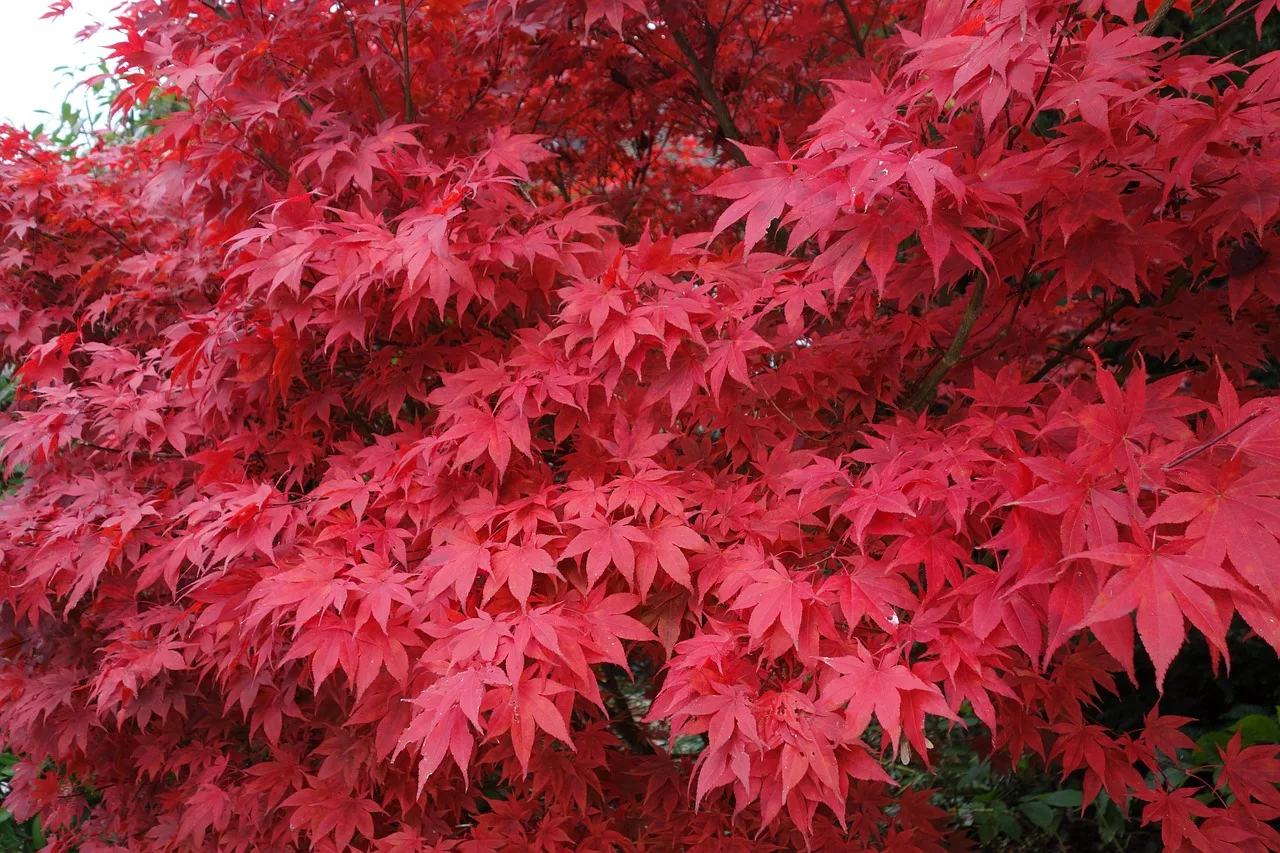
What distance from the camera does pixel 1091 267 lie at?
72.5 inches

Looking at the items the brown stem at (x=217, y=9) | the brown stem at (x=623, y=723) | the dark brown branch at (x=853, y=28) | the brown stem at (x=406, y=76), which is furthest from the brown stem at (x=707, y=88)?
the brown stem at (x=623, y=723)

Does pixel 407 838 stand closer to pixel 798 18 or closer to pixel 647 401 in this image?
pixel 647 401

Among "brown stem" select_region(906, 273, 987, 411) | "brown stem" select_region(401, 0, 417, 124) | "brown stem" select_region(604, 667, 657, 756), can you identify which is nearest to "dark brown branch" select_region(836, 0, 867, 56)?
"brown stem" select_region(906, 273, 987, 411)

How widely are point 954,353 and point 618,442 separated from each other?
0.88 m

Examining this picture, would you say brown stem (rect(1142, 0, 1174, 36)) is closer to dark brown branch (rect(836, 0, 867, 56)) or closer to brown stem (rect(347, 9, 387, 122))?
dark brown branch (rect(836, 0, 867, 56))

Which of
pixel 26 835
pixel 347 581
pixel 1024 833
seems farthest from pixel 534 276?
pixel 26 835

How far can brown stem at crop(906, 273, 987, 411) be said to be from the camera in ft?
6.68

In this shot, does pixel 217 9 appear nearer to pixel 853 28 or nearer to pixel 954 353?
pixel 853 28

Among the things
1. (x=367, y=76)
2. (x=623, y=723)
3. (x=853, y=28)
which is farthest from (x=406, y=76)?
(x=623, y=723)

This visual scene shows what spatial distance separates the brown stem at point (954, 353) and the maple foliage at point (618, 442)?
16mm

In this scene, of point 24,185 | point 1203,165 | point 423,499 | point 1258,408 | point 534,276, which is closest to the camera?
point 1258,408

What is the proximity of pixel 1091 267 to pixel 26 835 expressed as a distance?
506 cm

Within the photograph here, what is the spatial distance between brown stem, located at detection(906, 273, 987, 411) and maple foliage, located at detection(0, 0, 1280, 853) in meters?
0.02

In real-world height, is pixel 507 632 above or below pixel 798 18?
below
